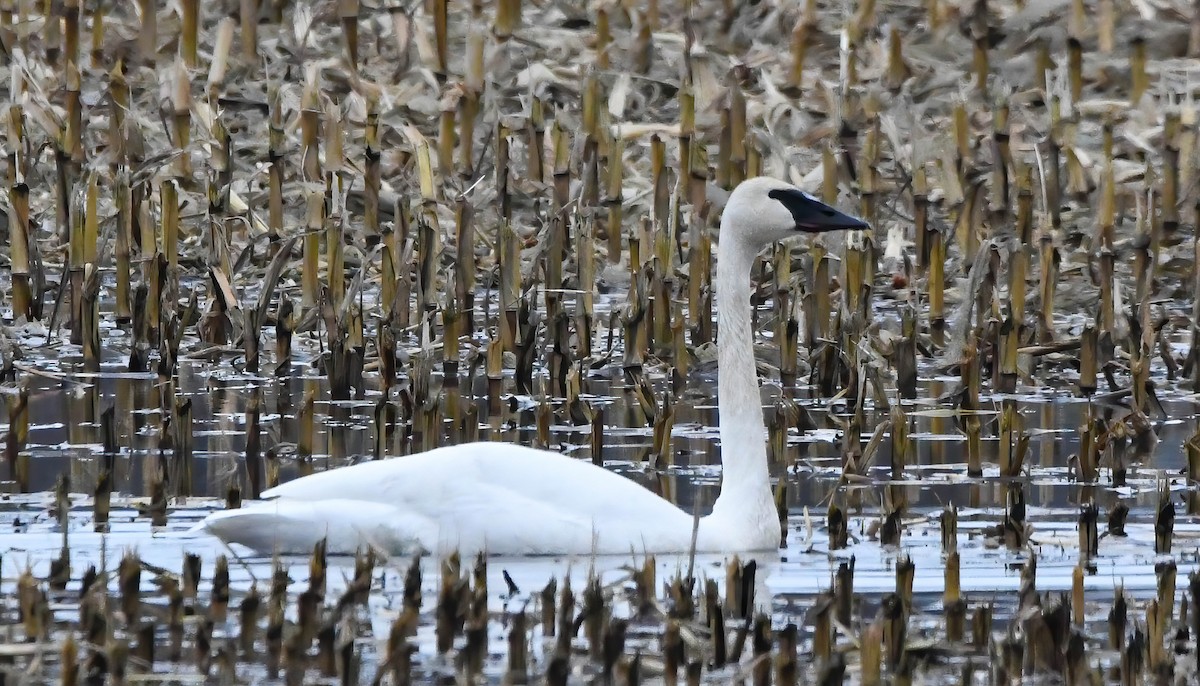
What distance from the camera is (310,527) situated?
21.5 feet

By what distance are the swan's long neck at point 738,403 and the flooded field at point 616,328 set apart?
0.9 inches

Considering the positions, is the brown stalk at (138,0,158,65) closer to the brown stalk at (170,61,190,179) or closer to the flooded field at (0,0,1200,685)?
the flooded field at (0,0,1200,685)

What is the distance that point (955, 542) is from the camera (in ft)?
20.9

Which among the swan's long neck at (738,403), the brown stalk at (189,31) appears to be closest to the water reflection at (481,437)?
the swan's long neck at (738,403)

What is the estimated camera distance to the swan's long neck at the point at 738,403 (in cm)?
685

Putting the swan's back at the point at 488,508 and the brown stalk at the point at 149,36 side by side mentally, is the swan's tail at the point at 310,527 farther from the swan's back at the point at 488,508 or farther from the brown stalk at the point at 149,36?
the brown stalk at the point at 149,36

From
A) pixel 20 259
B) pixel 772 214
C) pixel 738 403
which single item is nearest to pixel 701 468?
pixel 738 403

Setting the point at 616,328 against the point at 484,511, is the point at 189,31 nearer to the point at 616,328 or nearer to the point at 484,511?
the point at 616,328

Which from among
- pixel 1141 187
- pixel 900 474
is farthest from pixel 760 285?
pixel 900 474

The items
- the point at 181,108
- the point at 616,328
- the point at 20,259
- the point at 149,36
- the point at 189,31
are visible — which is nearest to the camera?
the point at 20,259

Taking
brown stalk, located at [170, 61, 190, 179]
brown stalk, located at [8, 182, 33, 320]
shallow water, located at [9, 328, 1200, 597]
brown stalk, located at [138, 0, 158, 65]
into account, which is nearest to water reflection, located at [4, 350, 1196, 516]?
shallow water, located at [9, 328, 1200, 597]

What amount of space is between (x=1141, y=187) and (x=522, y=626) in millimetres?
7372

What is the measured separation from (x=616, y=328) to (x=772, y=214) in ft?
10.2

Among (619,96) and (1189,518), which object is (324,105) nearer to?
(619,96)
